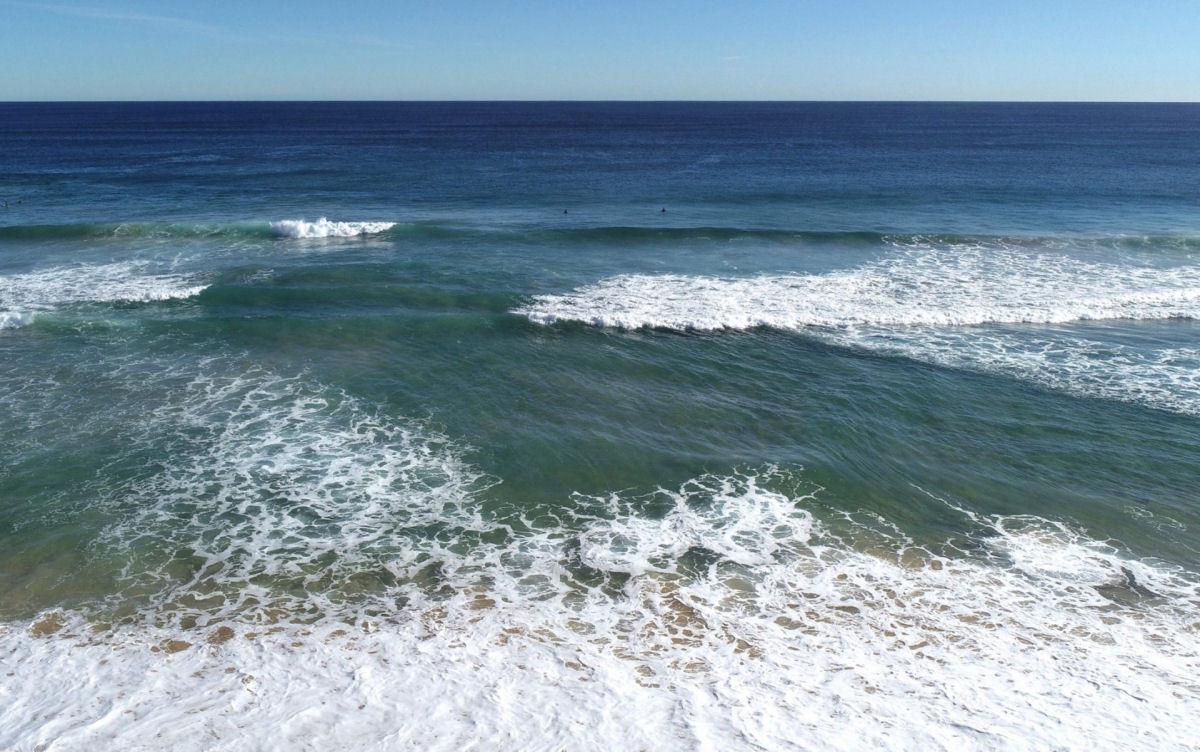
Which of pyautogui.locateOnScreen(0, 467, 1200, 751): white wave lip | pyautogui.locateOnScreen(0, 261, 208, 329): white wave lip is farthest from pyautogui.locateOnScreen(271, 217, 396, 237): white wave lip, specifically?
pyautogui.locateOnScreen(0, 467, 1200, 751): white wave lip

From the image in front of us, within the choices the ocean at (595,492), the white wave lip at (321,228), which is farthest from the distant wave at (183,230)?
the ocean at (595,492)

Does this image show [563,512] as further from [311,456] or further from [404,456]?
[311,456]

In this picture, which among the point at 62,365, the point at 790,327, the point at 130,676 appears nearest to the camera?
the point at 130,676

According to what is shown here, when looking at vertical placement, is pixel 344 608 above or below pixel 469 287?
below

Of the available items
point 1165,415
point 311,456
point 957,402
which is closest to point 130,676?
point 311,456

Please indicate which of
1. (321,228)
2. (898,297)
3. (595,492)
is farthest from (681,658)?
(321,228)

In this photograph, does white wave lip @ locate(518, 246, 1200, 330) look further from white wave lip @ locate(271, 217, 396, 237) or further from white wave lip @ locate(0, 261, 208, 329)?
white wave lip @ locate(271, 217, 396, 237)
